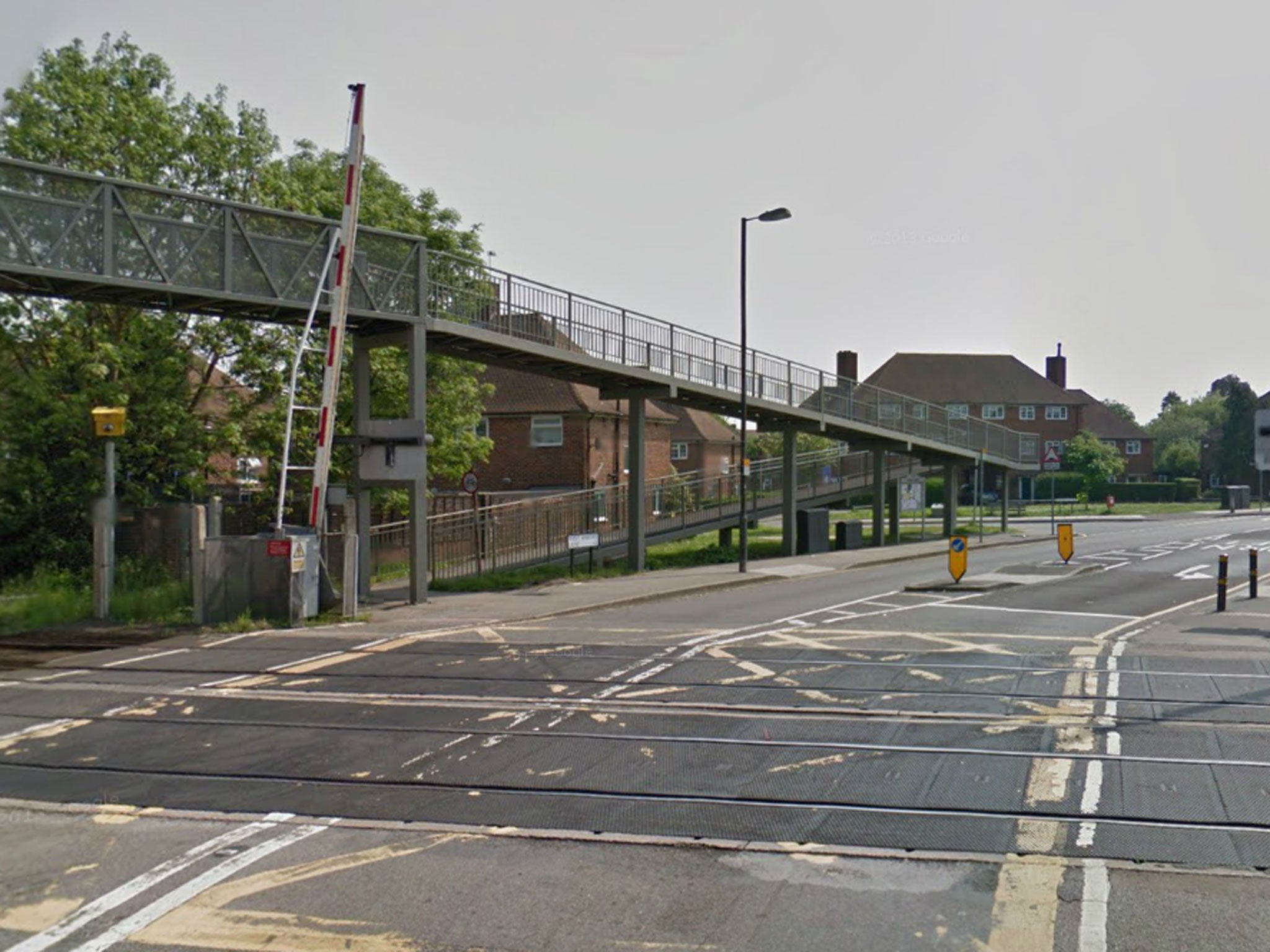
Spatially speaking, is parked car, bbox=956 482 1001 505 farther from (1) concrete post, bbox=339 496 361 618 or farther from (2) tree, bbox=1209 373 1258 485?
(1) concrete post, bbox=339 496 361 618

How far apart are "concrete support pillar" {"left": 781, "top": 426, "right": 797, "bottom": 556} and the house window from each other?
10920mm

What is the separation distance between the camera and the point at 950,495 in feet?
159

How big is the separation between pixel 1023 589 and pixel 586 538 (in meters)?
9.40

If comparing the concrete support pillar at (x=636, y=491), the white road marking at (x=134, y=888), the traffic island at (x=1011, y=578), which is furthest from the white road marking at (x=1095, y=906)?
the concrete support pillar at (x=636, y=491)

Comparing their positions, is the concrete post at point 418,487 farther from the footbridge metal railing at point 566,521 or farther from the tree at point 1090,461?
the tree at point 1090,461

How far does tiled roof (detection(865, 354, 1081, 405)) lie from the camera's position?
94188mm

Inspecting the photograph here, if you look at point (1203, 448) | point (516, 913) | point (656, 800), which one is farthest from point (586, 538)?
point (1203, 448)

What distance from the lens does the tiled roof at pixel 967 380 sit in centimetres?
9419

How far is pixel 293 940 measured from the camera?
592 centimetres

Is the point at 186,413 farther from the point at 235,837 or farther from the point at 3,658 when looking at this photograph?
the point at 235,837

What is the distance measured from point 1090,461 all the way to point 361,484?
71.2 meters

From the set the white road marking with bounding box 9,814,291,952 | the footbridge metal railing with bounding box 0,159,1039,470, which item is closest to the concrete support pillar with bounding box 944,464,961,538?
the footbridge metal railing with bounding box 0,159,1039,470

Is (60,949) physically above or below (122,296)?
below

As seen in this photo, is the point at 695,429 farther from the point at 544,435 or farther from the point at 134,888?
the point at 134,888
